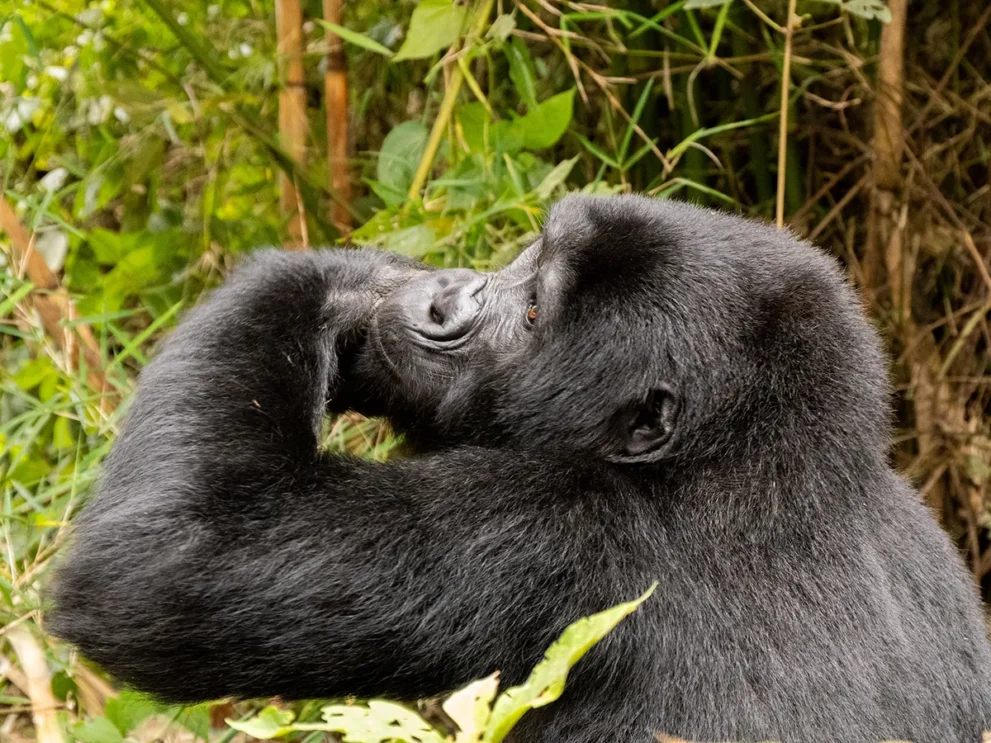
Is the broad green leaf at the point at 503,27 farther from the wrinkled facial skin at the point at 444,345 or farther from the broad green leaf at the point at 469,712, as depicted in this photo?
the broad green leaf at the point at 469,712

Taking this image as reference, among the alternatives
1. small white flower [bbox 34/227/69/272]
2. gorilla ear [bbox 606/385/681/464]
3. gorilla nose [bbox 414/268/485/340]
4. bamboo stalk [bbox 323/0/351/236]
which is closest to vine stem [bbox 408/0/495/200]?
bamboo stalk [bbox 323/0/351/236]

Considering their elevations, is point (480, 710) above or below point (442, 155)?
below

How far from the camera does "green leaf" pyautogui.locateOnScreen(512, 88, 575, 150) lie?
10.1 ft

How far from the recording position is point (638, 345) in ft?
6.50

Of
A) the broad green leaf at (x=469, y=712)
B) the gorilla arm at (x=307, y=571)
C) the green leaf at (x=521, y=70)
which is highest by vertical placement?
the green leaf at (x=521, y=70)

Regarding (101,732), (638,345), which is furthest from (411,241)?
(101,732)

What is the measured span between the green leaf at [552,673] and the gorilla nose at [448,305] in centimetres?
121

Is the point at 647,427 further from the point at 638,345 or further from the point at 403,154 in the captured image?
the point at 403,154

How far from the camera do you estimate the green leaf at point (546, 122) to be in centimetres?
307

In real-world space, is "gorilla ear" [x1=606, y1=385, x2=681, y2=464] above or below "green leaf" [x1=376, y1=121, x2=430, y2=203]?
below

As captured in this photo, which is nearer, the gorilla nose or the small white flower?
the gorilla nose

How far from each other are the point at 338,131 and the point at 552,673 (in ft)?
9.13

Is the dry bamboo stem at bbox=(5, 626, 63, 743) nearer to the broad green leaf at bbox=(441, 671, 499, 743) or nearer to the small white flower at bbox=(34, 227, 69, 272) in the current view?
the small white flower at bbox=(34, 227, 69, 272)

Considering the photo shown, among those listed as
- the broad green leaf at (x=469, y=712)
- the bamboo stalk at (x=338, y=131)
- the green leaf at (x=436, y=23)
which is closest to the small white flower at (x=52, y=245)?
the bamboo stalk at (x=338, y=131)
